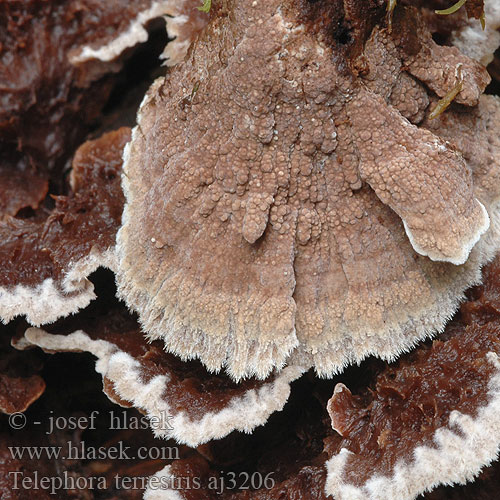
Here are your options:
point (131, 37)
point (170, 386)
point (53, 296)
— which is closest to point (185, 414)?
point (170, 386)

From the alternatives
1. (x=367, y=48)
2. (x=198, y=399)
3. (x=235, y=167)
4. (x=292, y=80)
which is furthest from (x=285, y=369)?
(x=367, y=48)

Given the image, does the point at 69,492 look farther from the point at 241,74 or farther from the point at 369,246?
the point at 241,74

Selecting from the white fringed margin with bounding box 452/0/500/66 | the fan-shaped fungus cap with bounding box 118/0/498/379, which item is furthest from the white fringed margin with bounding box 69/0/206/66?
the white fringed margin with bounding box 452/0/500/66

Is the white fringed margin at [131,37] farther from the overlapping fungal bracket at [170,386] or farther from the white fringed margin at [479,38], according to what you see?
the overlapping fungal bracket at [170,386]

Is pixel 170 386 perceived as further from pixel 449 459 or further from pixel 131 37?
pixel 131 37

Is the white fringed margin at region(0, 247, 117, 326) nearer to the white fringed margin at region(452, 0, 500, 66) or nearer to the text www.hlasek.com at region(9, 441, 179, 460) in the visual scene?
the text www.hlasek.com at region(9, 441, 179, 460)

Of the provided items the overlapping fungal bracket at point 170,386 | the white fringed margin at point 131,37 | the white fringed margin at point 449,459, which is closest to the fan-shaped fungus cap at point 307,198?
the overlapping fungal bracket at point 170,386
